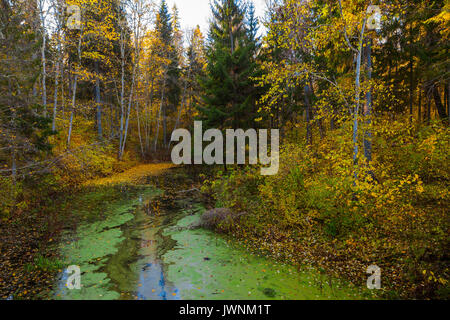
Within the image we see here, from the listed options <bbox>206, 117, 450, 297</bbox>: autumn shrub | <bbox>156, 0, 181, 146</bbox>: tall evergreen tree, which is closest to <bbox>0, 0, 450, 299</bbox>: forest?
<bbox>206, 117, 450, 297</bbox>: autumn shrub

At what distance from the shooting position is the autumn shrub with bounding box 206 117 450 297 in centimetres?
516

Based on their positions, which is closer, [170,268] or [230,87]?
[170,268]

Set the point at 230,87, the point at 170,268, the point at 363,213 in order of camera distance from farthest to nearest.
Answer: the point at 230,87 < the point at 363,213 < the point at 170,268

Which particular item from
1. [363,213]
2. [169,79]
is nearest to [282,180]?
[363,213]

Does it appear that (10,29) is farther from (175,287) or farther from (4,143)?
(175,287)

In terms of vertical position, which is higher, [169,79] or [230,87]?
[169,79]

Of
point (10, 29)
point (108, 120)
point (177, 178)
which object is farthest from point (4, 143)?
point (108, 120)

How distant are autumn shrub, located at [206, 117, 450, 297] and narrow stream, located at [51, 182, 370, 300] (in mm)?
803

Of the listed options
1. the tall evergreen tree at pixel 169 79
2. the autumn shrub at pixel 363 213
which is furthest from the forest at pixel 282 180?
the tall evergreen tree at pixel 169 79

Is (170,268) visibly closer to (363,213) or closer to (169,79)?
(363,213)

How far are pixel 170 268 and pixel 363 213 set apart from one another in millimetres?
5540

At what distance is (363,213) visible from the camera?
6785 millimetres

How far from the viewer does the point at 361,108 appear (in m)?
8.44

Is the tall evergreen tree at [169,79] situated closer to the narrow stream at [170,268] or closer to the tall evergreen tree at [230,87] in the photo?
the tall evergreen tree at [230,87]
